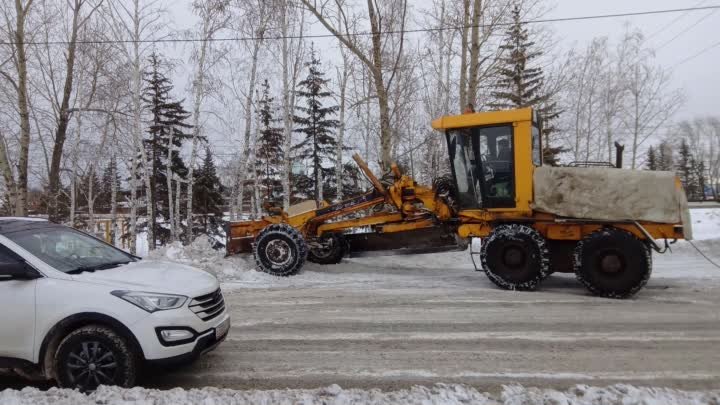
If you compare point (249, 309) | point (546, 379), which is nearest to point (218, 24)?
point (249, 309)

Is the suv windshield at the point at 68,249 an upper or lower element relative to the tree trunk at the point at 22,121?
lower

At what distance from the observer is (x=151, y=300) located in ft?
13.8

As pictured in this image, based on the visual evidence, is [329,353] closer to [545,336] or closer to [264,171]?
[545,336]

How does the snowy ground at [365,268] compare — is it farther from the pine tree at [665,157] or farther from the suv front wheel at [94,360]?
the pine tree at [665,157]

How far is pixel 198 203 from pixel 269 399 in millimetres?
34077

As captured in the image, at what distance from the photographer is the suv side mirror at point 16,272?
13.8ft

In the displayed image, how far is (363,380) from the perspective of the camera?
15.3 ft

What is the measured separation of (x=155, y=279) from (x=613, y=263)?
707 cm

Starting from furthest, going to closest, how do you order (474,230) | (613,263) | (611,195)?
(474,230) < (611,195) < (613,263)

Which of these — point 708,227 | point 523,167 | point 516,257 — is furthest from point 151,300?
point 708,227

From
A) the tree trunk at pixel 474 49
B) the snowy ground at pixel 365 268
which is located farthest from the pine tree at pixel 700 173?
the snowy ground at pixel 365 268

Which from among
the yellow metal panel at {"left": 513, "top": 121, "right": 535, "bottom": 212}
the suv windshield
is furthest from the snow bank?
the suv windshield

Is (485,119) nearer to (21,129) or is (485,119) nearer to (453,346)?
(453,346)

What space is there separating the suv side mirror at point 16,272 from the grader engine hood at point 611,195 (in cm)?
757
